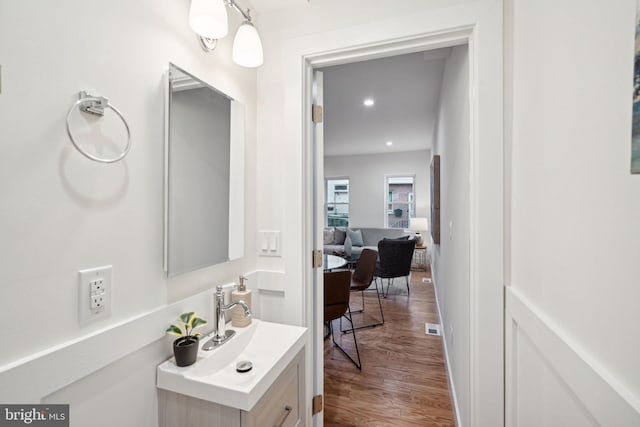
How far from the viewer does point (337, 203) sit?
7.59 m

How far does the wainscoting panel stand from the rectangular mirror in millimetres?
1150

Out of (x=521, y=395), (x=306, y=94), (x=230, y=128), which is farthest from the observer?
(x=306, y=94)

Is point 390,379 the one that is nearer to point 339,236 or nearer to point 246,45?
point 246,45

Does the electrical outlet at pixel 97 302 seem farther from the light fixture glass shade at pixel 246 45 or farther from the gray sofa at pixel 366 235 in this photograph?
the gray sofa at pixel 366 235

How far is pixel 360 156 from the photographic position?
7.22 metres

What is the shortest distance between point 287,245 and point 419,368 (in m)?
1.77

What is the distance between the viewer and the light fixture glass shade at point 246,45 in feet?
3.86

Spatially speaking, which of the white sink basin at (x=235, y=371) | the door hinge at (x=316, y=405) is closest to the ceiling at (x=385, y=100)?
the white sink basin at (x=235, y=371)

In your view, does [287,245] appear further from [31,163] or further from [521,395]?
[521,395]

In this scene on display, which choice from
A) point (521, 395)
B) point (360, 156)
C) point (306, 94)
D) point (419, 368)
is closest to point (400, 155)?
point (360, 156)

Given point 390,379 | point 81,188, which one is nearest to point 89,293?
point 81,188

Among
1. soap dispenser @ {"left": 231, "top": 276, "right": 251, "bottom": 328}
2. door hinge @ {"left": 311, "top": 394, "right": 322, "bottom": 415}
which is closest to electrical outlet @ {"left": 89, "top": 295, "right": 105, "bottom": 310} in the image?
soap dispenser @ {"left": 231, "top": 276, "right": 251, "bottom": 328}

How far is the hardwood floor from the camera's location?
1823 mm

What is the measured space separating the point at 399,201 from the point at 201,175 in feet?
20.9
